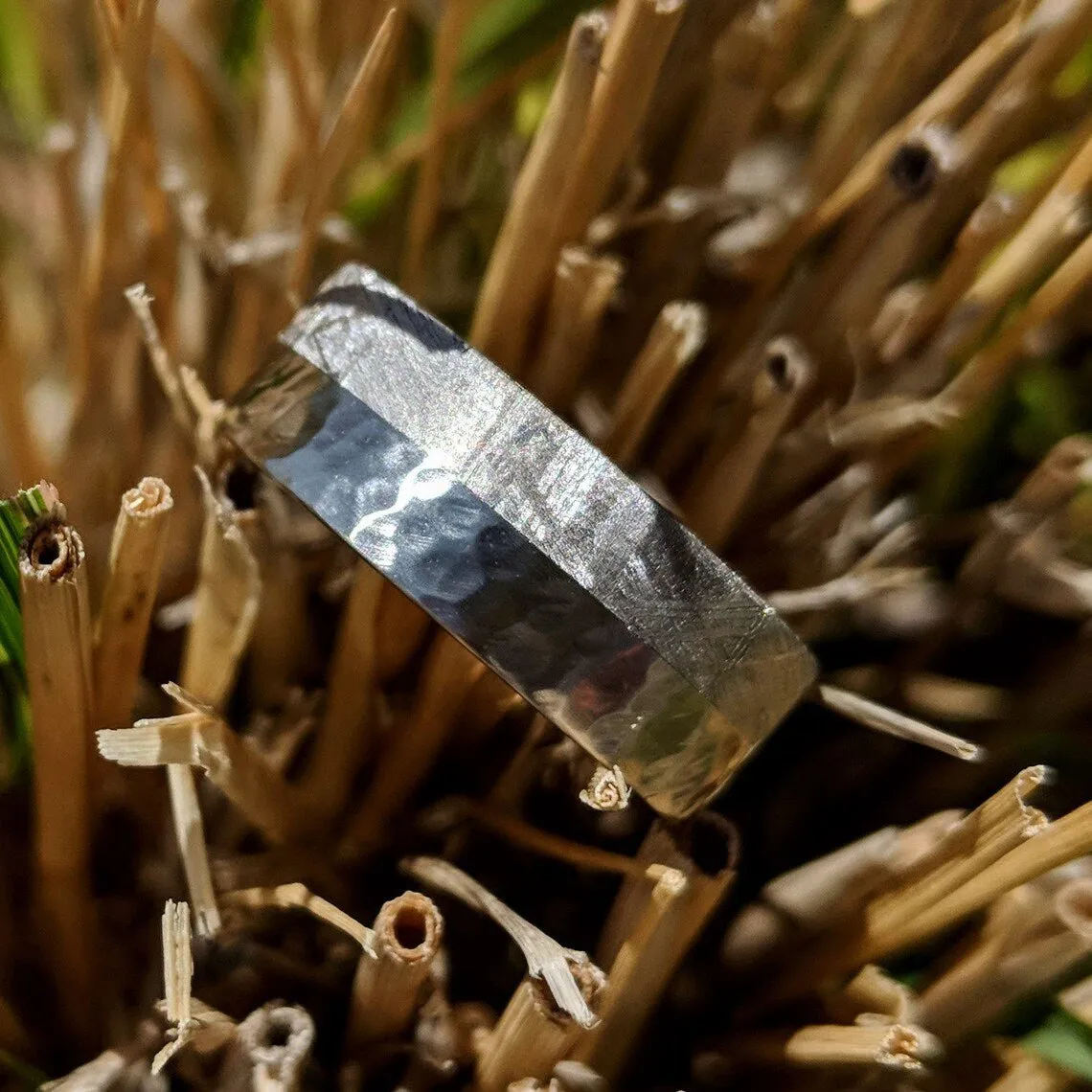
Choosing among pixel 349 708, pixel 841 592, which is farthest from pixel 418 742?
pixel 841 592

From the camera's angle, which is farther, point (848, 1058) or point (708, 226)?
point (708, 226)

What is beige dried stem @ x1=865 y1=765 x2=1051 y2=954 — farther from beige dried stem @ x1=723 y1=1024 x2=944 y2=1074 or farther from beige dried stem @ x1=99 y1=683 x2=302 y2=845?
beige dried stem @ x1=99 y1=683 x2=302 y2=845

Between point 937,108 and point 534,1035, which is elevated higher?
point 937,108

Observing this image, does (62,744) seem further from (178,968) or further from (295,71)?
(295,71)

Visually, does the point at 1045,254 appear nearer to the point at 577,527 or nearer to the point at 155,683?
the point at 577,527

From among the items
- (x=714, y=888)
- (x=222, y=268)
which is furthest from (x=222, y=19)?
(x=714, y=888)
